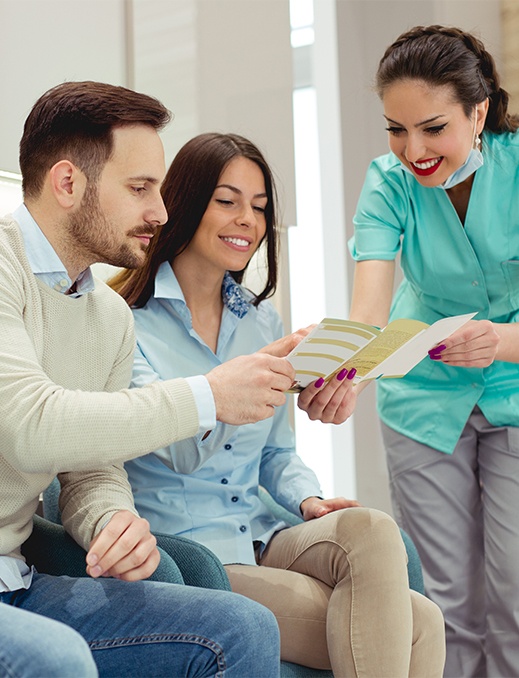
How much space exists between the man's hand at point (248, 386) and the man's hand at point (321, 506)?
0.45 meters

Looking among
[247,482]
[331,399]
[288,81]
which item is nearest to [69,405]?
[331,399]

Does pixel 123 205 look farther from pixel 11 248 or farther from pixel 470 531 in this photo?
pixel 470 531

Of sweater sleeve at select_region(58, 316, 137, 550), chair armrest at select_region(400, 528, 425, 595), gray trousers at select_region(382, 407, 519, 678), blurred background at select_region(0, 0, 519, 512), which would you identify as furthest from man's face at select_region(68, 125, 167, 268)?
gray trousers at select_region(382, 407, 519, 678)

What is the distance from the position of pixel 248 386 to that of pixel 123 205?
0.36 meters

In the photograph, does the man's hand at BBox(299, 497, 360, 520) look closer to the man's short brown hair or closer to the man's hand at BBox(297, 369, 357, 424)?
the man's hand at BBox(297, 369, 357, 424)

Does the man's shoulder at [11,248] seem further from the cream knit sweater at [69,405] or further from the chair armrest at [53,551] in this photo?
the chair armrest at [53,551]

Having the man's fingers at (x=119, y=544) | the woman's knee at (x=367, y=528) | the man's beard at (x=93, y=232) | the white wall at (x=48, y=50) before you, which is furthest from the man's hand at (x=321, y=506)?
the white wall at (x=48, y=50)

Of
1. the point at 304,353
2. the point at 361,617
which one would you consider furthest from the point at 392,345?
the point at 361,617

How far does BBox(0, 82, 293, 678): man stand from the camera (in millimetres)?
1186

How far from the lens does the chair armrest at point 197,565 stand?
144 cm

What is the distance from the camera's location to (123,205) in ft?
4.68

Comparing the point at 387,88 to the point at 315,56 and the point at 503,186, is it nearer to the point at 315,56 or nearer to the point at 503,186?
the point at 503,186

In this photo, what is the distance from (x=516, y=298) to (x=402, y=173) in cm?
38

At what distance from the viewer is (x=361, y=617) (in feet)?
4.92
